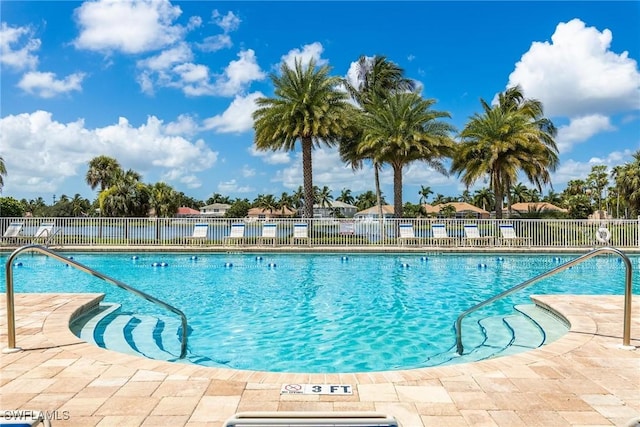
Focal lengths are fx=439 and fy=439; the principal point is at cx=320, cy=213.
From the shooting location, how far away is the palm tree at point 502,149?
21.6 metres

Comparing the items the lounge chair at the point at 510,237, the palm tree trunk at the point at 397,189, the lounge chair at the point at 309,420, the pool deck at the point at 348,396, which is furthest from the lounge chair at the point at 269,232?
the lounge chair at the point at 309,420

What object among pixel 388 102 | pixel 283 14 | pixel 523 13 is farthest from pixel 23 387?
pixel 388 102

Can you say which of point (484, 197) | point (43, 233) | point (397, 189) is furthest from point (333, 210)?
point (43, 233)

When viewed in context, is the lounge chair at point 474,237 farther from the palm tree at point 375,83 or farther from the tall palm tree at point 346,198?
the tall palm tree at point 346,198

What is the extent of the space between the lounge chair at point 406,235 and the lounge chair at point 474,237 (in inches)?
72.5

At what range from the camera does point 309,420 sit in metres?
2.02

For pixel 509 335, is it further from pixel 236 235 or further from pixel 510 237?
pixel 236 235

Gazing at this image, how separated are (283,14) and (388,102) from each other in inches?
420

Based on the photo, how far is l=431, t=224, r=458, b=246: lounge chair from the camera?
17.7 metres

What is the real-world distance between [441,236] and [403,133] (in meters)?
6.06

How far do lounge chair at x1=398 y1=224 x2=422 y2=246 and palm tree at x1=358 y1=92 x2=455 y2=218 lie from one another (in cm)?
412

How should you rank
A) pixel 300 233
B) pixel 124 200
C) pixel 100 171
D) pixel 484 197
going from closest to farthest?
pixel 300 233 < pixel 124 200 < pixel 100 171 < pixel 484 197

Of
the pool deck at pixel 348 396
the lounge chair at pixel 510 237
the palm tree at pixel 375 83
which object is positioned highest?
the palm tree at pixel 375 83

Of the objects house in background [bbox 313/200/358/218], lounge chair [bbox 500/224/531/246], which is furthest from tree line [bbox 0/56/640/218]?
house in background [bbox 313/200/358/218]
